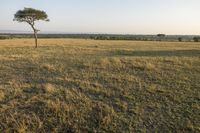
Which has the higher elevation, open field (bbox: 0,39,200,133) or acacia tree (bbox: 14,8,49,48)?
acacia tree (bbox: 14,8,49,48)

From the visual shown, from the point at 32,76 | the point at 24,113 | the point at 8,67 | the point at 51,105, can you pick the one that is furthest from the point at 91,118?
the point at 8,67

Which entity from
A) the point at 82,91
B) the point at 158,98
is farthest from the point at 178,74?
the point at 82,91

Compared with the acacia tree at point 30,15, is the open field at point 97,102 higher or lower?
lower

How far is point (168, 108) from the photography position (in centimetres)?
740

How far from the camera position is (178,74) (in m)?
11.8

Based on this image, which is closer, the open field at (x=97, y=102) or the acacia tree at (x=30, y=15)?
the open field at (x=97, y=102)

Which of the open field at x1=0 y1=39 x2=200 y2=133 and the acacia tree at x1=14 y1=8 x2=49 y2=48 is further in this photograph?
the acacia tree at x1=14 y1=8 x2=49 y2=48

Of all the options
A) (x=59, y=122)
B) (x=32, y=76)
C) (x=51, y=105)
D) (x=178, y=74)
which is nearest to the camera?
(x=59, y=122)

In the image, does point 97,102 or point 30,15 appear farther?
point 30,15

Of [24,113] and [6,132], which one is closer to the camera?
[6,132]

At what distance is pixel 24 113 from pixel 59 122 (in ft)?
3.46

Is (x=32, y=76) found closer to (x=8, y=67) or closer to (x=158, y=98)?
(x=8, y=67)

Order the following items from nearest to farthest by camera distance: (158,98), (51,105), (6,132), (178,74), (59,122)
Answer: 1. (6,132)
2. (59,122)
3. (51,105)
4. (158,98)
5. (178,74)

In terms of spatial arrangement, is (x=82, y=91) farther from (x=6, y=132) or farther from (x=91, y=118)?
(x=6, y=132)
